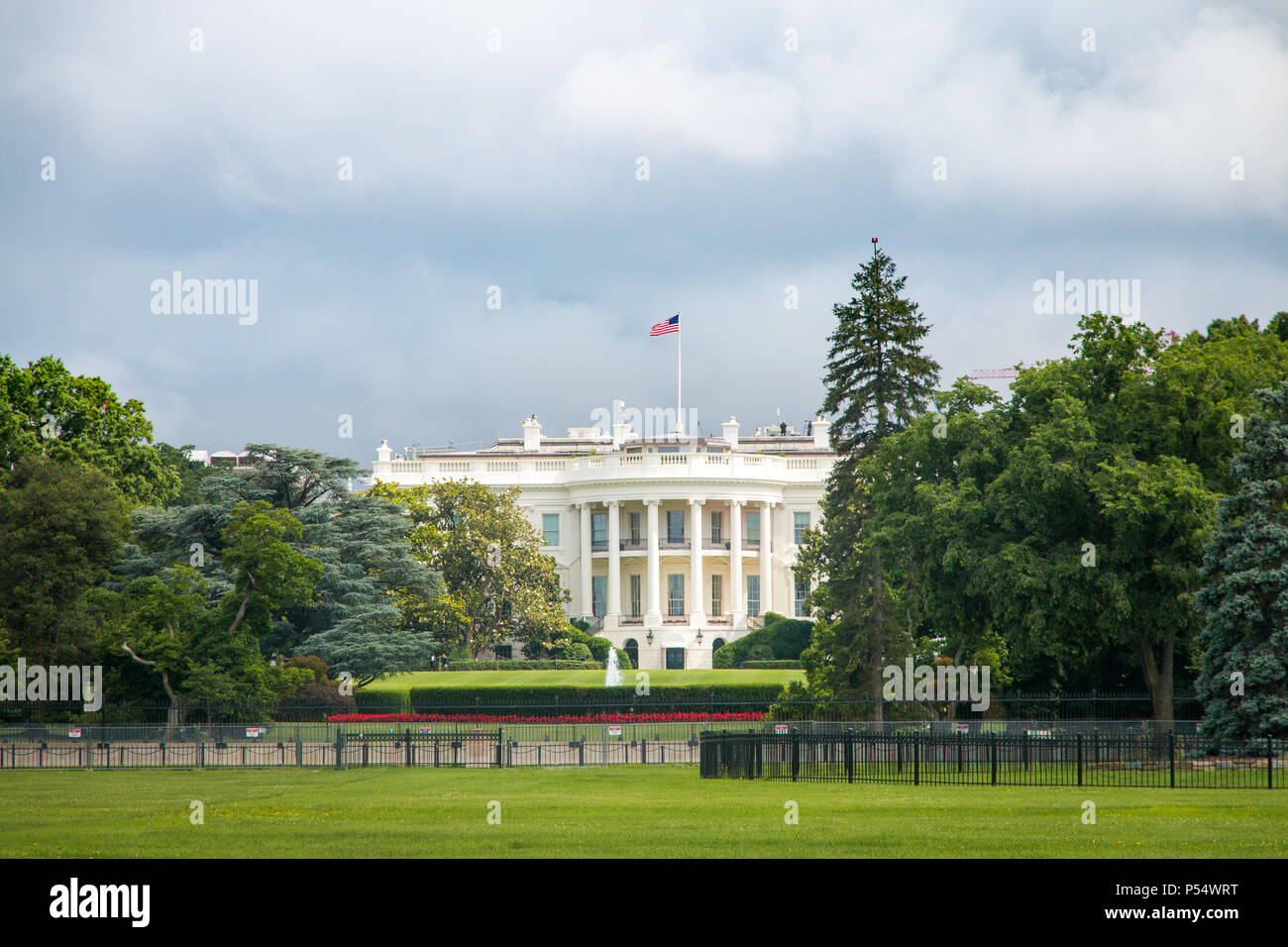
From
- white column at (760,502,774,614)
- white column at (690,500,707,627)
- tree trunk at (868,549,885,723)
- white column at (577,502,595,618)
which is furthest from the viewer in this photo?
white column at (577,502,595,618)

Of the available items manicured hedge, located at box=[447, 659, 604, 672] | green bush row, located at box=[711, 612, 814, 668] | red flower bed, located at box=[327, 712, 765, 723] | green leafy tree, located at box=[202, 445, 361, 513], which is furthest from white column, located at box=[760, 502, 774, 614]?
red flower bed, located at box=[327, 712, 765, 723]

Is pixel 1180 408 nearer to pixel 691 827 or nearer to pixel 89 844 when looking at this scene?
pixel 691 827

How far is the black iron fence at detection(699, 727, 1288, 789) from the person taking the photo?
2634 centimetres

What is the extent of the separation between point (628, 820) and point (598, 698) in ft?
103

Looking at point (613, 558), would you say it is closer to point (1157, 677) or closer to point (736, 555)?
point (736, 555)

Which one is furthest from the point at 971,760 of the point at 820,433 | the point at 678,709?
the point at 820,433

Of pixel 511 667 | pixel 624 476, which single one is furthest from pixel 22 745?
pixel 624 476

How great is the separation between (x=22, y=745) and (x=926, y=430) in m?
23.9

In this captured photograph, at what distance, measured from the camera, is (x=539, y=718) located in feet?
154

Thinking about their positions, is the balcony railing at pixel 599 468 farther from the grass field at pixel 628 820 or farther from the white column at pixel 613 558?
the grass field at pixel 628 820

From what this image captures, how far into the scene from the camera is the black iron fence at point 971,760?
1037 inches

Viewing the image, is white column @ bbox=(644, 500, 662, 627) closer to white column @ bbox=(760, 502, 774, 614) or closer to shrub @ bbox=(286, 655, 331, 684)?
white column @ bbox=(760, 502, 774, 614)

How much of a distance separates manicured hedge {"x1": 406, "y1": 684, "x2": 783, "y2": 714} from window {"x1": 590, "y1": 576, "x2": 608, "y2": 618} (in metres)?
39.5

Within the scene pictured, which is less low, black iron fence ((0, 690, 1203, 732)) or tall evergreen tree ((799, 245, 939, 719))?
tall evergreen tree ((799, 245, 939, 719))
